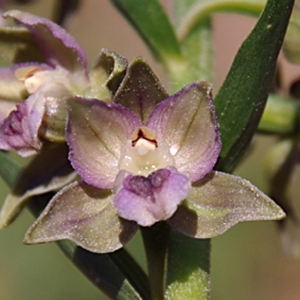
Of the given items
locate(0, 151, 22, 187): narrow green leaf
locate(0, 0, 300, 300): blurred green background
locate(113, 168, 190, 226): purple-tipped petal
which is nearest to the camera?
locate(113, 168, 190, 226): purple-tipped petal

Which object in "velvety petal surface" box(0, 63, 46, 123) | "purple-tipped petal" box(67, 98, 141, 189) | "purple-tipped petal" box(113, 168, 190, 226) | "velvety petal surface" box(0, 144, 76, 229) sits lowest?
"velvety petal surface" box(0, 144, 76, 229)

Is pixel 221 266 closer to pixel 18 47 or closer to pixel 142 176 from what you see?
pixel 18 47

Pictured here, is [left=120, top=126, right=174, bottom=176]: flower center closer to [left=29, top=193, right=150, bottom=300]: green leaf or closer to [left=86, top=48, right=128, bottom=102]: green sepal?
[left=86, top=48, right=128, bottom=102]: green sepal

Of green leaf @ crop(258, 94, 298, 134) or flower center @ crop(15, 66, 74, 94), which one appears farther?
green leaf @ crop(258, 94, 298, 134)

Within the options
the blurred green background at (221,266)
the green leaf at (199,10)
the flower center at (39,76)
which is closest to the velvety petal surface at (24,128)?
the flower center at (39,76)

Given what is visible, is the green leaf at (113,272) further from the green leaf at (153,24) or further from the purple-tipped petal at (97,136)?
the green leaf at (153,24)

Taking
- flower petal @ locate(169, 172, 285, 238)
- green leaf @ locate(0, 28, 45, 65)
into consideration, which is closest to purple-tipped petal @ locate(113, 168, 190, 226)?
flower petal @ locate(169, 172, 285, 238)

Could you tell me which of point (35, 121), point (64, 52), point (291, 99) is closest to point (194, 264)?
point (35, 121)

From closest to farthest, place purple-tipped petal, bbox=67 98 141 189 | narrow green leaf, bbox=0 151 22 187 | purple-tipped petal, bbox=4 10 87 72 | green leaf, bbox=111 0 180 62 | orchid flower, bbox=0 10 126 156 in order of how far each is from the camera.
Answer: purple-tipped petal, bbox=67 98 141 189, orchid flower, bbox=0 10 126 156, purple-tipped petal, bbox=4 10 87 72, narrow green leaf, bbox=0 151 22 187, green leaf, bbox=111 0 180 62
